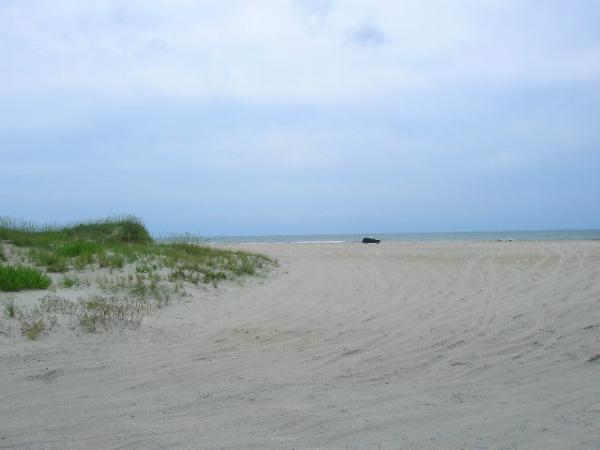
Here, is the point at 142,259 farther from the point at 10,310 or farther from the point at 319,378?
the point at 319,378

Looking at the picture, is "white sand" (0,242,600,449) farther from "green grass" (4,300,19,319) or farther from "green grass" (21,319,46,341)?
"green grass" (4,300,19,319)

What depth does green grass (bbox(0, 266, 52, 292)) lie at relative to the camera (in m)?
7.20

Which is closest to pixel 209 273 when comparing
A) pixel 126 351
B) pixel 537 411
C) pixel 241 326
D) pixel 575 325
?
pixel 241 326

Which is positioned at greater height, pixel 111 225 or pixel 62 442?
pixel 111 225

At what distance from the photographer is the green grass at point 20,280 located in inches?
283

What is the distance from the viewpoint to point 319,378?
4.57 m

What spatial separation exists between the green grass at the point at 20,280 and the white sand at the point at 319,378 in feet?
6.39

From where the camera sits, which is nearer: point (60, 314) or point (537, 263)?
point (60, 314)

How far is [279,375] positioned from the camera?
467 centimetres

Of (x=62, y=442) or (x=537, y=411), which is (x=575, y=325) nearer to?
(x=537, y=411)

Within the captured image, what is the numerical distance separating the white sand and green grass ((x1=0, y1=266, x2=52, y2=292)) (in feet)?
6.39

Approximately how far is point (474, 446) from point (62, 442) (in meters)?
2.57

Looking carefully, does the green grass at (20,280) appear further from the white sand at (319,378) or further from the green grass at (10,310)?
the white sand at (319,378)

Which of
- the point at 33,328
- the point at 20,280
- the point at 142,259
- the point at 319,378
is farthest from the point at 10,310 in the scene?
the point at 142,259
